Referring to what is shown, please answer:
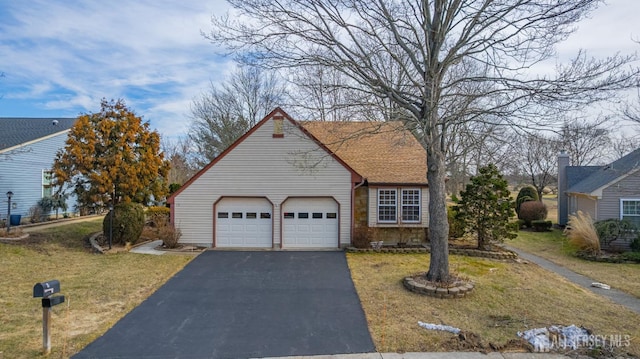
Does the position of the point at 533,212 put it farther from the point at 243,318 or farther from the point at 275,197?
the point at 243,318

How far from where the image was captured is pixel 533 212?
22.9 m

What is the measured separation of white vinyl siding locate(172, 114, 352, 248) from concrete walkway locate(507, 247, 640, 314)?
7443 millimetres

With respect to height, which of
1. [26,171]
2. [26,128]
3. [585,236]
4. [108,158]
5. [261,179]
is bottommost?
[585,236]

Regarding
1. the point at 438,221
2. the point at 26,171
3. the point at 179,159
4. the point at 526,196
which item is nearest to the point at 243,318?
the point at 438,221

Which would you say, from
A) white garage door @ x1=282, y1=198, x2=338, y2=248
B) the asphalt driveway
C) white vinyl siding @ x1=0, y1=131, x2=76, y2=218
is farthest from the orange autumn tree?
white garage door @ x1=282, y1=198, x2=338, y2=248

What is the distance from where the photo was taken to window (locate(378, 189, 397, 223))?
50.4 ft

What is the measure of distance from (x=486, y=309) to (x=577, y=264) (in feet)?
27.9

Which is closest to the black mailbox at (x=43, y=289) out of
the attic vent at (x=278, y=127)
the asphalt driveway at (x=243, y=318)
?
the asphalt driveway at (x=243, y=318)

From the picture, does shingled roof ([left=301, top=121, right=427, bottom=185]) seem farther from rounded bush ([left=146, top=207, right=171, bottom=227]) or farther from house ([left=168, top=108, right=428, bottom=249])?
rounded bush ([left=146, top=207, right=171, bottom=227])

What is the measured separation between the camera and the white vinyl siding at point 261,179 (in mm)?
14891

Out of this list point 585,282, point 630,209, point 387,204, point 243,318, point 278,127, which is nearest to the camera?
point 243,318

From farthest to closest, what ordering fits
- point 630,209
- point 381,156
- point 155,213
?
point 155,213 → point 381,156 → point 630,209

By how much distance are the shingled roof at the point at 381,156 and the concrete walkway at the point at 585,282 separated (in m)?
5.33

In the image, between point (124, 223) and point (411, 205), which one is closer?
point (124, 223)
